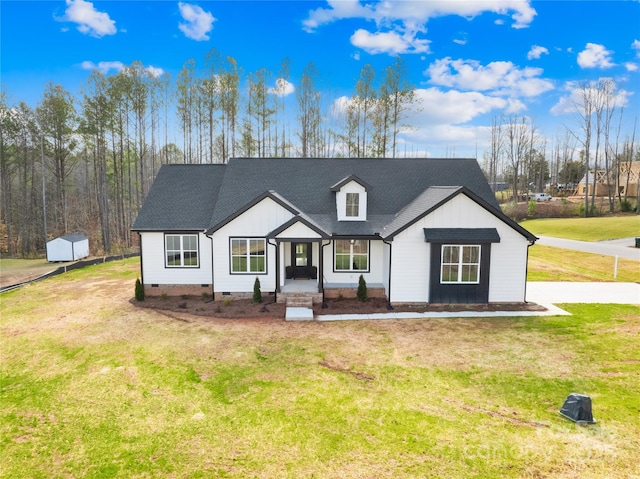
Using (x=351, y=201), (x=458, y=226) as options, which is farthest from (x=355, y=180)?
(x=458, y=226)

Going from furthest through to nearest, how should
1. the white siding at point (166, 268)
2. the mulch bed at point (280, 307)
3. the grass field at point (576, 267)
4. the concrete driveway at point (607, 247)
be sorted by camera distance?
the concrete driveway at point (607, 247), the grass field at point (576, 267), the white siding at point (166, 268), the mulch bed at point (280, 307)

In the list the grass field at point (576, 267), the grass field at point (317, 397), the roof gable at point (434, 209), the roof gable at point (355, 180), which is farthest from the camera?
the grass field at point (576, 267)

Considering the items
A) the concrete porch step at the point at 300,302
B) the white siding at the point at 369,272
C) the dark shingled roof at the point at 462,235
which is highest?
the dark shingled roof at the point at 462,235

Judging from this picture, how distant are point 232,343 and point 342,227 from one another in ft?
25.3

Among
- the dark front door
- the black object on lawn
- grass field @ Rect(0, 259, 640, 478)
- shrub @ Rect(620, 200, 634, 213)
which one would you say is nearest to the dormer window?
the dark front door

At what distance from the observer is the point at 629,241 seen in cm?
3606

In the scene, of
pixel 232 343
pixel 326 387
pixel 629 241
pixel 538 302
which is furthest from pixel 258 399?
pixel 629 241

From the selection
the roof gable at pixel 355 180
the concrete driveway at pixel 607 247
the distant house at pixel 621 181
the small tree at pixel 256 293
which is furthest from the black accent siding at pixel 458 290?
the distant house at pixel 621 181

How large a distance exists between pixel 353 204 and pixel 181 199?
8746 mm

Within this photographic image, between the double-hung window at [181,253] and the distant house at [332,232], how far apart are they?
5cm

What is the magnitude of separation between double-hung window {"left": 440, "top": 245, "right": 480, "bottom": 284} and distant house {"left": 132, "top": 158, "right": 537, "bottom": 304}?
0.04 meters

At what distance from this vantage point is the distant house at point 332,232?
50.6 feet

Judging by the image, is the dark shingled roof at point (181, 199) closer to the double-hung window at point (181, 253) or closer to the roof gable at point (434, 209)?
the double-hung window at point (181, 253)

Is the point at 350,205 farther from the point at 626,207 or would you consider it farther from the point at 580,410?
Result: the point at 626,207
